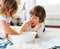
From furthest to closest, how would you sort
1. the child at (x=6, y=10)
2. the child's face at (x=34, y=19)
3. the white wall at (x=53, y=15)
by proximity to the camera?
the white wall at (x=53, y=15), the child's face at (x=34, y=19), the child at (x=6, y=10)

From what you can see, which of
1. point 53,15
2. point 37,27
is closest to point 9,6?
point 37,27

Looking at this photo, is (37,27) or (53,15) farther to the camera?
(53,15)

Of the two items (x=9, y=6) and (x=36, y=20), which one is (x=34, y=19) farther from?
(x=9, y=6)

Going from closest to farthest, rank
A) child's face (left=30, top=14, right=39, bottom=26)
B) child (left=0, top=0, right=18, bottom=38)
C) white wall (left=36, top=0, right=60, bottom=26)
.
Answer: child (left=0, top=0, right=18, bottom=38) < child's face (left=30, top=14, right=39, bottom=26) < white wall (left=36, top=0, right=60, bottom=26)

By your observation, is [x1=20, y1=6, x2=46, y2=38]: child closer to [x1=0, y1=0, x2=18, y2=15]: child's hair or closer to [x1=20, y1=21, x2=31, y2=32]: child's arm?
[x1=20, y1=21, x2=31, y2=32]: child's arm

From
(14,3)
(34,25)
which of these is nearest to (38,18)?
(34,25)

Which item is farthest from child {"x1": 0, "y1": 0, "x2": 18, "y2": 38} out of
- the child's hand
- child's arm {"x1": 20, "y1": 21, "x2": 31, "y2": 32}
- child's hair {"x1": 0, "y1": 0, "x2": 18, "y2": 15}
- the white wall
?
the white wall

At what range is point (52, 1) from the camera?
3.99 m

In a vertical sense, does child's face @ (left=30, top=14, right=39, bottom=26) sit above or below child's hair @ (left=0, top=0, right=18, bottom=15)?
below

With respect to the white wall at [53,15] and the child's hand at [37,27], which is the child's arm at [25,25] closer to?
the child's hand at [37,27]

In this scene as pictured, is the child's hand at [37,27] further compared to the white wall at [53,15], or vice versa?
the white wall at [53,15]

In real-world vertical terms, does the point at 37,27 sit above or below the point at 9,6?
below

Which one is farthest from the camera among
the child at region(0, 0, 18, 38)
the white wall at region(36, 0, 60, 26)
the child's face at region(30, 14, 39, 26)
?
the white wall at region(36, 0, 60, 26)

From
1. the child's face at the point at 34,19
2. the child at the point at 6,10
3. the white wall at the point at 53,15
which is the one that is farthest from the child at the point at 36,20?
the white wall at the point at 53,15
